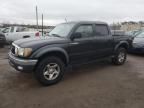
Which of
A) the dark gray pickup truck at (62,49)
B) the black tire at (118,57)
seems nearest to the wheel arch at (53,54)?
the dark gray pickup truck at (62,49)

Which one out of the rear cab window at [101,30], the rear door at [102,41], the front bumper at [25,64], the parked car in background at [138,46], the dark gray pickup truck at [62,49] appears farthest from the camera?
the parked car in background at [138,46]

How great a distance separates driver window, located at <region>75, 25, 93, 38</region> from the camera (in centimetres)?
517

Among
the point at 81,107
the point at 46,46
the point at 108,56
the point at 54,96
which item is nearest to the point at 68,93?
the point at 54,96

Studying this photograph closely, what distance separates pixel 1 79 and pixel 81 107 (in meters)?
2.79

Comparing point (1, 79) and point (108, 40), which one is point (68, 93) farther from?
point (108, 40)

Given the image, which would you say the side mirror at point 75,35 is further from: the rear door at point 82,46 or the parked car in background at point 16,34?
the parked car in background at point 16,34

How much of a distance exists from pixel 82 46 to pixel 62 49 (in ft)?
2.62

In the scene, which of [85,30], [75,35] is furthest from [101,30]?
[75,35]

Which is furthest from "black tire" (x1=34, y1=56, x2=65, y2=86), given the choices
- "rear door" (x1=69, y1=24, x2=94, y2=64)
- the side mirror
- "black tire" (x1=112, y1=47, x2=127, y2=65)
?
"black tire" (x1=112, y1=47, x2=127, y2=65)

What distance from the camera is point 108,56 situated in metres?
6.16

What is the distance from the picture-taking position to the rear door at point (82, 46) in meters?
4.91

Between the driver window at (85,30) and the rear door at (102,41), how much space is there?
0.22 m

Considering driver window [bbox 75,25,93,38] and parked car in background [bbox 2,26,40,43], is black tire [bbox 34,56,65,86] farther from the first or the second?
parked car in background [bbox 2,26,40,43]

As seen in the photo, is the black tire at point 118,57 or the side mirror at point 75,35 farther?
the black tire at point 118,57
